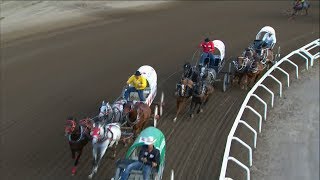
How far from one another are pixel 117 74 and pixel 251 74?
4958 mm

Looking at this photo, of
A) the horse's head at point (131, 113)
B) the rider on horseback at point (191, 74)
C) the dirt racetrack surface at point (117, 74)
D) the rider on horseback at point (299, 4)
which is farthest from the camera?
the rider on horseback at point (299, 4)

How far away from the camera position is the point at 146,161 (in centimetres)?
871

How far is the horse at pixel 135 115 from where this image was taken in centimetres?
1071

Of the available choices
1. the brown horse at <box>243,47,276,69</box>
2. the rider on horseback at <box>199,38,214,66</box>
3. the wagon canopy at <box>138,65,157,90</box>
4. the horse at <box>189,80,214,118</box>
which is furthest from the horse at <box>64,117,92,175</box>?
the brown horse at <box>243,47,276,69</box>

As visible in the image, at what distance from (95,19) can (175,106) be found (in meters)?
11.5

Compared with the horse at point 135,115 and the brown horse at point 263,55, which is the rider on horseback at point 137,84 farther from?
the brown horse at point 263,55

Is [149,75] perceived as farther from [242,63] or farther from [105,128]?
[105,128]

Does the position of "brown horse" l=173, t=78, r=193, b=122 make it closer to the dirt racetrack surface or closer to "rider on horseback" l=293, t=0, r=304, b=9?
the dirt racetrack surface

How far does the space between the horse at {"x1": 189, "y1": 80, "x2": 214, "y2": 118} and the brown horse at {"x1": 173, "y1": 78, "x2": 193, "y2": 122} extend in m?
0.15

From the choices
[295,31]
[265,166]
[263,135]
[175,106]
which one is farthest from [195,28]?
[265,166]

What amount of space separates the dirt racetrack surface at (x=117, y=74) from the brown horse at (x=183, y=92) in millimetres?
511

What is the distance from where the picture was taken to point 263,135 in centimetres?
1183

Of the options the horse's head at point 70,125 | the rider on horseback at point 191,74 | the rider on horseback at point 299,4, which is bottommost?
the rider on horseback at point 299,4

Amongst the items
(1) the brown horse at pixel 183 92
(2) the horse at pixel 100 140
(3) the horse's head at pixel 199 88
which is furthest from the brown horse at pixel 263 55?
(2) the horse at pixel 100 140
